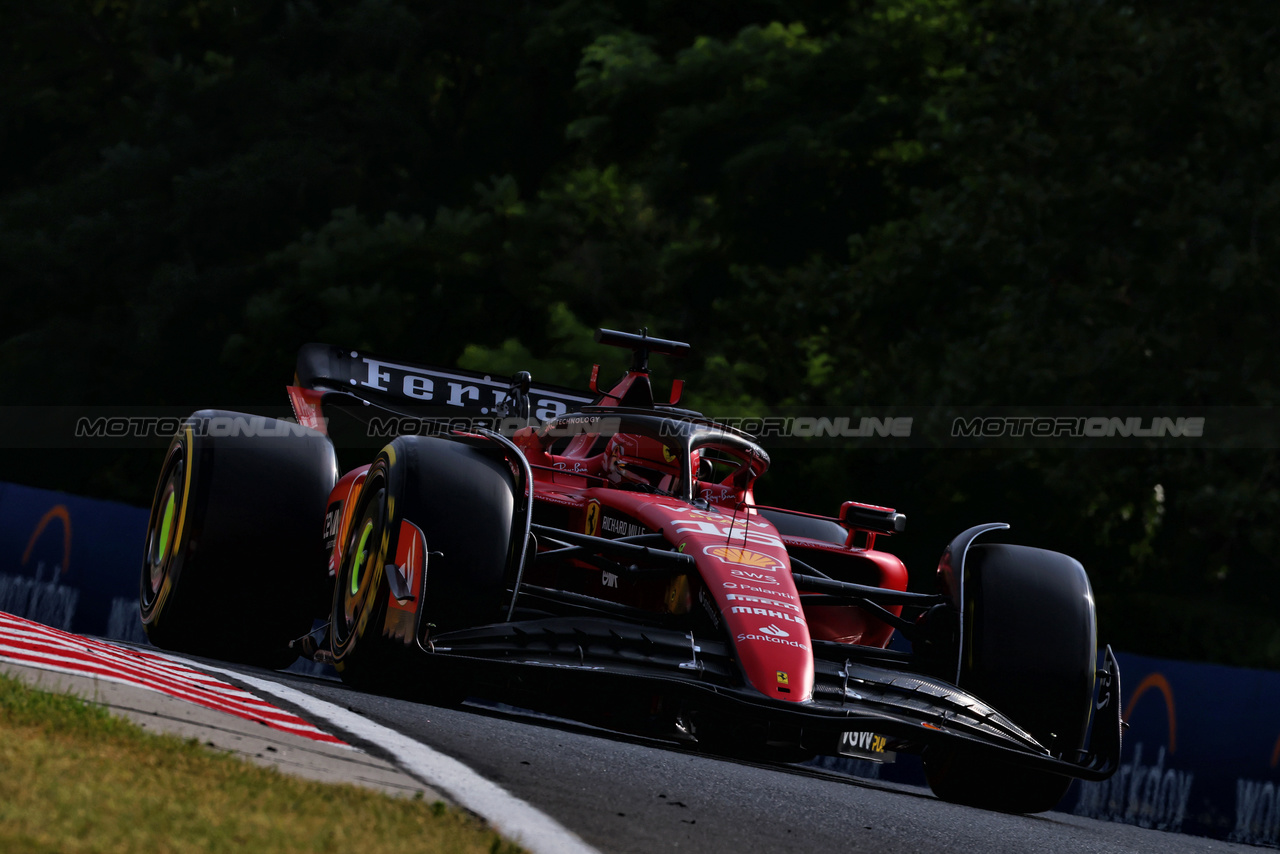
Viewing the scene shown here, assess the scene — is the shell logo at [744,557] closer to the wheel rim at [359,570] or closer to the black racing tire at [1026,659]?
the black racing tire at [1026,659]

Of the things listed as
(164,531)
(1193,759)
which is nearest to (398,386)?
(164,531)

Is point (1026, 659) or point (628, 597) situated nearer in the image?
point (1026, 659)

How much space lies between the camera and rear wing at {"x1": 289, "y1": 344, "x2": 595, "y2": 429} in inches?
360

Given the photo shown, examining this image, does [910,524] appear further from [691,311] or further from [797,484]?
[691,311]

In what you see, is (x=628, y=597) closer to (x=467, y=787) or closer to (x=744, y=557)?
(x=744, y=557)

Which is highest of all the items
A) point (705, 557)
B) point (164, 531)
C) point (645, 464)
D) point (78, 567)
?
point (645, 464)

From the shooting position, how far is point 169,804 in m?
3.30

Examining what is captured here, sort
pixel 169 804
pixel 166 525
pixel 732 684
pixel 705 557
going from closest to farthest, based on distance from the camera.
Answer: pixel 169 804 < pixel 732 684 < pixel 705 557 < pixel 166 525

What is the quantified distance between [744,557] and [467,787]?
243 centimetres

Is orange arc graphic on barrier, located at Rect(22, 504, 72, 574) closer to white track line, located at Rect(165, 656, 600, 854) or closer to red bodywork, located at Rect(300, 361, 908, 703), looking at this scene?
red bodywork, located at Rect(300, 361, 908, 703)

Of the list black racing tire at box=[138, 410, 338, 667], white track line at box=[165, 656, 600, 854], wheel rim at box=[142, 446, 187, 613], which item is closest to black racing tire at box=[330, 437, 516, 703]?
white track line at box=[165, 656, 600, 854]

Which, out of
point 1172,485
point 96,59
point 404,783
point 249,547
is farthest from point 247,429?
point 96,59

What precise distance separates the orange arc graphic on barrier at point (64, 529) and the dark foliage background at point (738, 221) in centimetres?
686

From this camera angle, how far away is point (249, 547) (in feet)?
24.1
